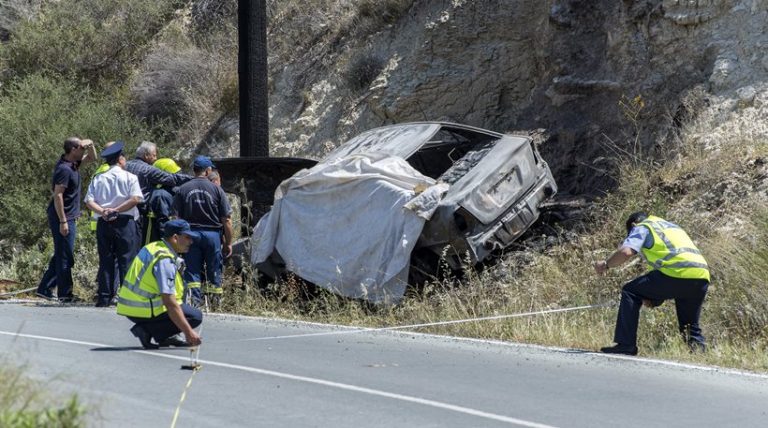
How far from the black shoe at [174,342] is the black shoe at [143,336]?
11 centimetres

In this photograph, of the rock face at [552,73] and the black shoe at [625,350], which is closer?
the black shoe at [625,350]

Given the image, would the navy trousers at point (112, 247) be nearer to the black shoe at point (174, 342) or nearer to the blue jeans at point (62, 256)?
Answer: the blue jeans at point (62, 256)

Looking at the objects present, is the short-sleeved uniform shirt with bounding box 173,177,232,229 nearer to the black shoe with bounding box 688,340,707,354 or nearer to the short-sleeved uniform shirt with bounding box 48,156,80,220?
the short-sleeved uniform shirt with bounding box 48,156,80,220

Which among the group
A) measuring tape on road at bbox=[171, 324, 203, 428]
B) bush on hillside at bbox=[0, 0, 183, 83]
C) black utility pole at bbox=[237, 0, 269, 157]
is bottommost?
measuring tape on road at bbox=[171, 324, 203, 428]

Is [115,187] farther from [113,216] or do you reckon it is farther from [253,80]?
[253,80]

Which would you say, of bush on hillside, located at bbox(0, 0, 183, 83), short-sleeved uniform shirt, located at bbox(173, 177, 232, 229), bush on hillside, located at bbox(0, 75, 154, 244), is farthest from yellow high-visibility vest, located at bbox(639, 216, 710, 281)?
bush on hillside, located at bbox(0, 0, 183, 83)

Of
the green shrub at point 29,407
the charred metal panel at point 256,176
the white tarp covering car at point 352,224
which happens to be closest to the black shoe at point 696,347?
the white tarp covering car at point 352,224

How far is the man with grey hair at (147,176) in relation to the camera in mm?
13367

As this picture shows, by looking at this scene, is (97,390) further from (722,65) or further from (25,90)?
(25,90)

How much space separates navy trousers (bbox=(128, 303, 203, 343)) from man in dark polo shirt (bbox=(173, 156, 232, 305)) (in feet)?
8.40

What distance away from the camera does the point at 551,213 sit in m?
14.1

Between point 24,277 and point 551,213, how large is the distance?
7.31 m

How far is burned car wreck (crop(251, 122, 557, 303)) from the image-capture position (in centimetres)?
1222

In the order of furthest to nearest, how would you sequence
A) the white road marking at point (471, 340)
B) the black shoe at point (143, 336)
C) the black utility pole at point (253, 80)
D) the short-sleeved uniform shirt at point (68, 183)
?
the black utility pole at point (253, 80) → the short-sleeved uniform shirt at point (68, 183) → the black shoe at point (143, 336) → the white road marking at point (471, 340)
